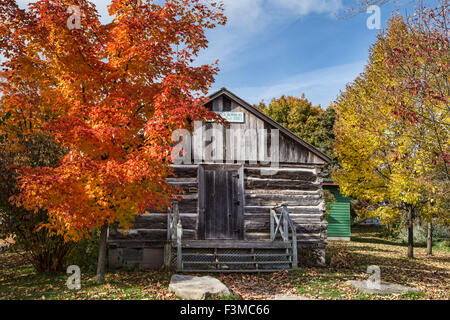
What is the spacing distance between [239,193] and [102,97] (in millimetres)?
5966

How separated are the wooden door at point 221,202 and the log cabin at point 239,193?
3 cm

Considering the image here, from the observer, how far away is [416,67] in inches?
354

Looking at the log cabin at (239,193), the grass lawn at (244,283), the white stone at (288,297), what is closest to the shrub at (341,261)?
the grass lawn at (244,283)

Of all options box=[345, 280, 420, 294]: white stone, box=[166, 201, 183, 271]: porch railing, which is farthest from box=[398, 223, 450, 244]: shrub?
box=[166, 201, 183, 271]: porch railing

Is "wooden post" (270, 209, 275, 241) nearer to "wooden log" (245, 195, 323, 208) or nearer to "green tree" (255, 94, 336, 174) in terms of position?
"wooden log" (245, 195, 323, 208)

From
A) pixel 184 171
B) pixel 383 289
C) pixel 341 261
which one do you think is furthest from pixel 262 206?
pixel 383 289

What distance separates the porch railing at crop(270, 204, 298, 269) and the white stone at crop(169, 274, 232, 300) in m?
3.93

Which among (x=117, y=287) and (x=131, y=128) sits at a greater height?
(x=131, y=128)

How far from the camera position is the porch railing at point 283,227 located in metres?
11.3

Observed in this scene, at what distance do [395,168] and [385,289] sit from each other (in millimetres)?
8755

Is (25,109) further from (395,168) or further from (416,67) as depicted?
(395,168)

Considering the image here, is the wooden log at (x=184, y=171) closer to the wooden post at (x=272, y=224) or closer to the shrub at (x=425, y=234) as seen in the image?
the wooden post at (x=272, y=224)

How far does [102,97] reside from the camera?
8.59 metres
